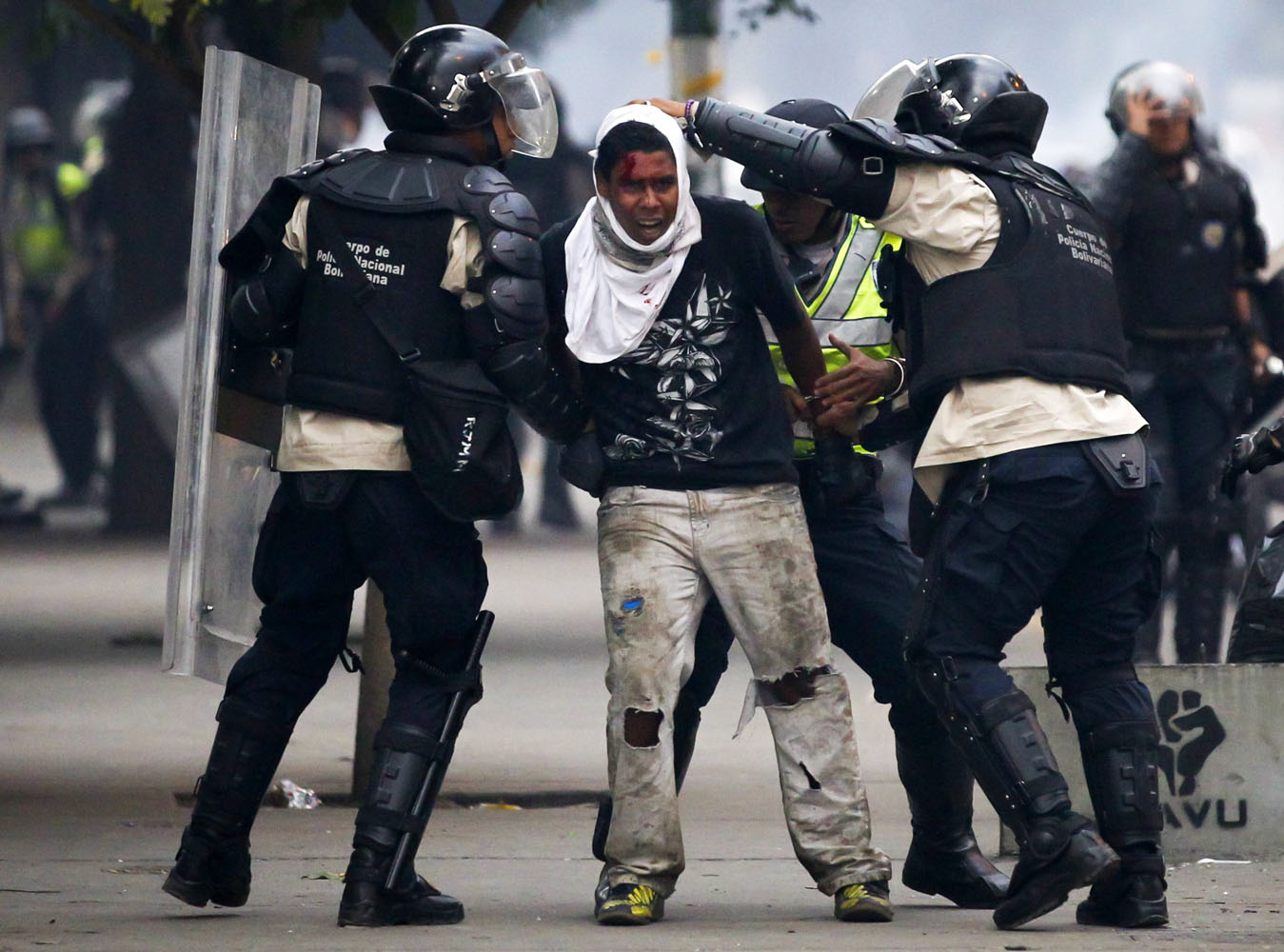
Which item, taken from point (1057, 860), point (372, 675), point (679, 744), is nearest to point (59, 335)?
point (372, 675)

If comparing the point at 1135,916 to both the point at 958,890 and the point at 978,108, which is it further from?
the point at 978,108

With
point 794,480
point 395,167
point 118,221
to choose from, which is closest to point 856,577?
point 794,480

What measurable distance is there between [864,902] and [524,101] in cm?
192

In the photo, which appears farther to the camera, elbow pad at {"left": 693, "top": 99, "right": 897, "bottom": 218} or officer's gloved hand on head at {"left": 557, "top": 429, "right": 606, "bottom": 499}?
officer's gloved hand on head at {"left": 557, "top": 429, "right": 606, "bottom": 499}

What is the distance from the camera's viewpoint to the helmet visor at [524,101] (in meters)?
5.20

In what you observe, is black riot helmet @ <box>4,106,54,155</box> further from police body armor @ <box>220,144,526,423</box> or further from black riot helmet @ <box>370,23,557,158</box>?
police body armor @ <box>220,144,526,423</box>

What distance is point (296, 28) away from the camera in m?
7.30

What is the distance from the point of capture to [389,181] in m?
5.05

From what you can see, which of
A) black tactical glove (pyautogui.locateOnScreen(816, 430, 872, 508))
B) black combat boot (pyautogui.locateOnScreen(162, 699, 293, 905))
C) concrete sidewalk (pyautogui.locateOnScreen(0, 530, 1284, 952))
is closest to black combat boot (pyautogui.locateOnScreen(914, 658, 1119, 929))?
concrete sidewalk (pyautogui.locateOnScreen(0, 530, 1284, 952))

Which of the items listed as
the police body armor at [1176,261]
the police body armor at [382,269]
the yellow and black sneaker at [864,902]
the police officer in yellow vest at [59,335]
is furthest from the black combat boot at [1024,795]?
the police officer in yellow vest at [59,335]

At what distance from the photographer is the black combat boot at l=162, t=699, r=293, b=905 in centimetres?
500

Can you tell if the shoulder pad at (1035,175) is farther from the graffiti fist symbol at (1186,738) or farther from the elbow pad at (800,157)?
the graffiti fist symbol at (1186,738)

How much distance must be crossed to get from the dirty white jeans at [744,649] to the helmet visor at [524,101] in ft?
2.71

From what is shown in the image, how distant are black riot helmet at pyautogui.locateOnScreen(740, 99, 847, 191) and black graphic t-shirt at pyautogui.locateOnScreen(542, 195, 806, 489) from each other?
22cm
